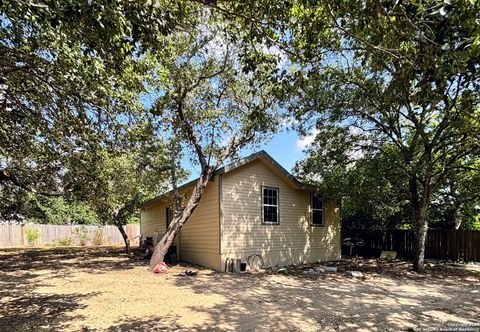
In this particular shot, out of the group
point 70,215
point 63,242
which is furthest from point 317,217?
point 70,215

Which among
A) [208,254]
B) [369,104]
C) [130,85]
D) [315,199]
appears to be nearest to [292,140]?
[315,199]

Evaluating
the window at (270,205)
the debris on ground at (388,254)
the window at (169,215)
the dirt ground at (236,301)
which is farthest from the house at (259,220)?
the debris on ground at (388,254)

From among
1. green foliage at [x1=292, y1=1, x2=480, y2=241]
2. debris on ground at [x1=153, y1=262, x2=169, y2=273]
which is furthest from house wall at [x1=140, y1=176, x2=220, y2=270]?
green foliage at [x1=292, y1=1, x2=480, y2=241]

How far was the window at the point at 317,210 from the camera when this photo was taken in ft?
45.6

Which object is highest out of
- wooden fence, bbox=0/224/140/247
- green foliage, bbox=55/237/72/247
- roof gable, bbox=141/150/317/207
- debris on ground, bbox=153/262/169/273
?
roof gable, bbox=141/150/317/207

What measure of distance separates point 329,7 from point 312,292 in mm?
6109

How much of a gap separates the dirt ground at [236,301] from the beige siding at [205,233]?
1.31 m

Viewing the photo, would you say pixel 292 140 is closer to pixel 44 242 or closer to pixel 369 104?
pixel 369 104

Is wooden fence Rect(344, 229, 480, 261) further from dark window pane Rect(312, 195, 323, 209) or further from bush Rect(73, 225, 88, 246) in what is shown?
bush Rect(73, 225, 88, 246)

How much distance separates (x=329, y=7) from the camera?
4.08 m

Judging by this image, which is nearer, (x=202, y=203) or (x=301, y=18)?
(x=301, y=18)

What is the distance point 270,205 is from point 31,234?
63.5 feet

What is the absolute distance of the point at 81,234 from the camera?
2520cm

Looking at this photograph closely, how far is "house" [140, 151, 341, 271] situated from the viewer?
37.5 feet
